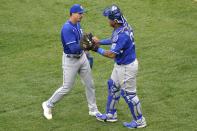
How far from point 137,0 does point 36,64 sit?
6298 mm

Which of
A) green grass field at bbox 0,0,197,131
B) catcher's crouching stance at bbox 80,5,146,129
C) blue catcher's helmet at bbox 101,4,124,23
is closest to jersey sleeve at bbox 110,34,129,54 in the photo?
catcher's crouching stance at bbox 80,5,146,129

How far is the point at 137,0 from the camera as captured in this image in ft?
49.0

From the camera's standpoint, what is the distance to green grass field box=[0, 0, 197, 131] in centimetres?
725

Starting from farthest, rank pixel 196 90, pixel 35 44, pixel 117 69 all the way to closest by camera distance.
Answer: pixel 35 44
pixel 196 90
pixel 117 69

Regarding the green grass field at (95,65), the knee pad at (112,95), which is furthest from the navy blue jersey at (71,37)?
the green grass field at (95,65)

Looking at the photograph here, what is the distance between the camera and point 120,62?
6.57 metres

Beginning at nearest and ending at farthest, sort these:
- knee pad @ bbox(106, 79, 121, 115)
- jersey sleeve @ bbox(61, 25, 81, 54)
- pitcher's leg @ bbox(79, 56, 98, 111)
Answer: jersey sleeve @ bbox(61, 25, 81, 54) < knee pad @ bbox(106, 79, 121, 115) < pitcher's leg @ bbox(79, 56, 98, 111)

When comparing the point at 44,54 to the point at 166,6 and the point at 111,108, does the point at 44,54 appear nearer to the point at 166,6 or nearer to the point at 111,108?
the point at 111,108

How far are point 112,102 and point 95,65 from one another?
10.7ft

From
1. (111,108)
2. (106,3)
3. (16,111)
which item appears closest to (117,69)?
(111,108)

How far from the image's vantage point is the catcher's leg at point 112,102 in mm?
6848

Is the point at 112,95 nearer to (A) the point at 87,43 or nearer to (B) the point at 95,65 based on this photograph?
(A) the point at 87,43

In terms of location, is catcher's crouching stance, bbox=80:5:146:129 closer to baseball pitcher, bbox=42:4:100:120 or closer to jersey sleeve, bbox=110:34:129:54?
jersey sleeve, bbox=110:34:129:54

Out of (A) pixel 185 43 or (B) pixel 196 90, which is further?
(A) pixel 185 43
